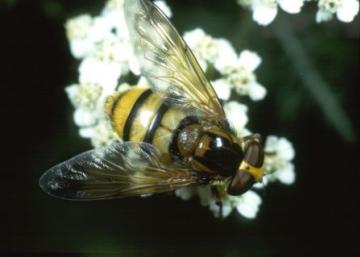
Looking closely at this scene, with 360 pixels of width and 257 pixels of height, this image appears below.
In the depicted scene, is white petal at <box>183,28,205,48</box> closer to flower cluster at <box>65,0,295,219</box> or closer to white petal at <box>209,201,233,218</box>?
flower cluster at <box>65,0,295,219</box>

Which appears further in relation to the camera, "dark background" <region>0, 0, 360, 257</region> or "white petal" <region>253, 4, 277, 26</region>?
"dark background" <region>0, 0, 360, 257</region>

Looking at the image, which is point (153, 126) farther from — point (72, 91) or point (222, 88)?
point (72, 91)

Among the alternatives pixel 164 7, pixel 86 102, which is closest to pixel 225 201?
pixel 86 102

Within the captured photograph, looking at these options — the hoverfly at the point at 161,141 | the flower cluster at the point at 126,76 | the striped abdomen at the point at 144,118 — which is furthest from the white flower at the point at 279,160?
the striped abdomen at the point at 144,118

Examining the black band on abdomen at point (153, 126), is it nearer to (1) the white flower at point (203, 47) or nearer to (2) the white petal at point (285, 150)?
(1) the white flower at point (203, 47)

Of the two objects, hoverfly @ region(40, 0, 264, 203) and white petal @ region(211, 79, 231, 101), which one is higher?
white petal @ region(211, 79, 231, 101)

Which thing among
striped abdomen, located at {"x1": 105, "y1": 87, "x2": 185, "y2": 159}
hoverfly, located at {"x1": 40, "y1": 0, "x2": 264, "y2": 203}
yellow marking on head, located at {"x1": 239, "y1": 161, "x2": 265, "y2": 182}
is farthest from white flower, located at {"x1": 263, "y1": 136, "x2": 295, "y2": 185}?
striped abdomen, located at {"x1": 105, "y1": 87, "x2": 185, "y2": 159}

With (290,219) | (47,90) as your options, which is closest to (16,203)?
(47,90)
